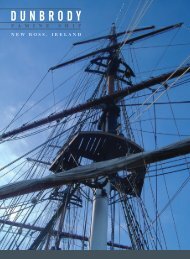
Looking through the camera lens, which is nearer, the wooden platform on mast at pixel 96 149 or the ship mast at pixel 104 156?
the ship mast at pixel 104 156

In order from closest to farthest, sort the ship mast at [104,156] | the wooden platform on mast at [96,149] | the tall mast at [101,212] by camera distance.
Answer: the ship mast at [104,156] < the tall mast at [101,212] < the wooden platform on mast at [96,149]

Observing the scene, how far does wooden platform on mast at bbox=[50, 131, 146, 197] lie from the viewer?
313 inches

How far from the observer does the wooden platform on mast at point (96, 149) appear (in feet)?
26.1

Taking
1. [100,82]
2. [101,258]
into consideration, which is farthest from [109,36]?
[101,258]

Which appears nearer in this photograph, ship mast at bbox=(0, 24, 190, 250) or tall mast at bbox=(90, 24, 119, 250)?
ship mast at bbox=(0, 24, 190, 250)

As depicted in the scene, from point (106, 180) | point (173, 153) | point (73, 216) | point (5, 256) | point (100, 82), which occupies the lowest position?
point (5, 256)

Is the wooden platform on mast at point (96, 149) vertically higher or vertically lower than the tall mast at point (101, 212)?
higher

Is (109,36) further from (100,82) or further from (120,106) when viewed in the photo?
(120,106)

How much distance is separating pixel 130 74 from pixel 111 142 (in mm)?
5153

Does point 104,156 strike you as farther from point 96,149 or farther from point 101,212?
point 101,212

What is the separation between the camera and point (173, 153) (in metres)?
5.39

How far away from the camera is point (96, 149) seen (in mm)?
8344

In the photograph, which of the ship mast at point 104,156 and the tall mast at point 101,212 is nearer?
the ship mast at point 104,156

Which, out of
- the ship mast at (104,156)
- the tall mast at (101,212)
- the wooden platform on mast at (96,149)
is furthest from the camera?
the wooden platform on mast at (96,149)
